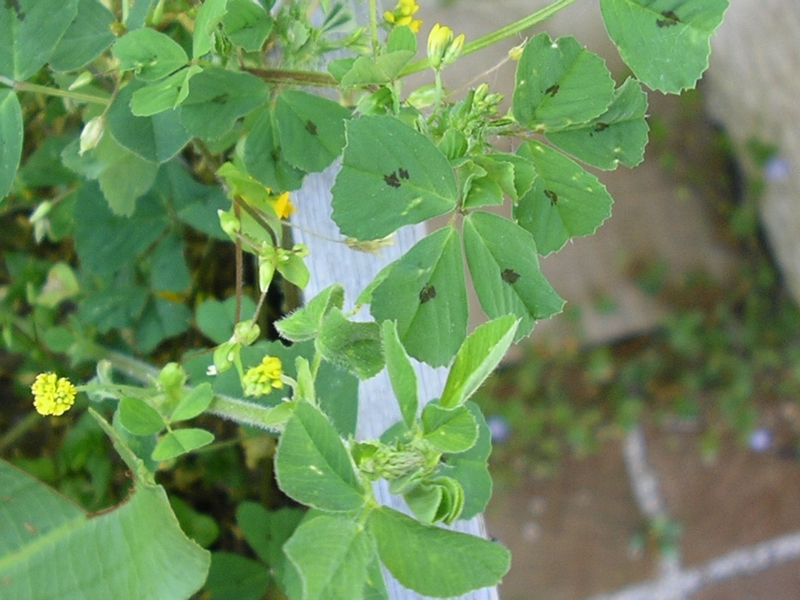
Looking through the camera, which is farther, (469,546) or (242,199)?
(242,199)

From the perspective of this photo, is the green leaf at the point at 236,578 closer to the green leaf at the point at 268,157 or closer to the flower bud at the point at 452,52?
the green leaf at the point at 268,157

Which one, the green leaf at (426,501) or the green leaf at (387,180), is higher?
the green leaf at (387,180)

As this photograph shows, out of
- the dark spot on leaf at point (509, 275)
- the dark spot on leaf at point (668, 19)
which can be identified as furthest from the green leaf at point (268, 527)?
the dark spot on leaf at point (668, 19)

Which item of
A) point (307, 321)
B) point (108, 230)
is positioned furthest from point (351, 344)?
point (108, 230)

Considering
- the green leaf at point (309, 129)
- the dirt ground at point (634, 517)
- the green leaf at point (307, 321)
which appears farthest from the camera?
the dirt ground at point (634, 517)

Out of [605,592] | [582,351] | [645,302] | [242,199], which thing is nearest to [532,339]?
[582,351]

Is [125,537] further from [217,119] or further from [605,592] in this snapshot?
[605,592]

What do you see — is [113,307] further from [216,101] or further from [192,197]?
[216,101]

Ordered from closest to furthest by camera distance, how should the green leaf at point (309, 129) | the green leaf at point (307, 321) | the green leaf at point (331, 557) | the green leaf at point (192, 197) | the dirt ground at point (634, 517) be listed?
the green leaf at point (331, 557) < the green leaf at point (307, 321) < the green leaf at point (309, 129) < the green leaf at point (192, 197) < the dirt ground at point (634, 517)
